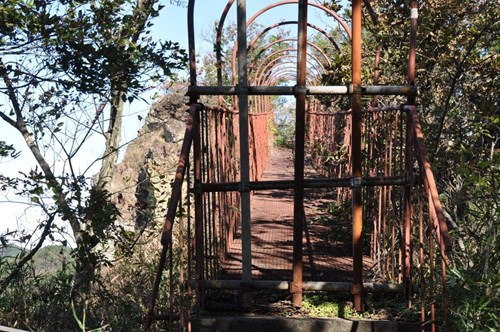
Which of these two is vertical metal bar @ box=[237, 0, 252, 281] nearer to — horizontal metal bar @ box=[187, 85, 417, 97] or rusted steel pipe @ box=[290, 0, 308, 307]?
horizontal metal bar @ box=[187, 85, 417, 97]

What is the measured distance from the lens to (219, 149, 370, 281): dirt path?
20.0 ft

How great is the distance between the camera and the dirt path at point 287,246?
610cm

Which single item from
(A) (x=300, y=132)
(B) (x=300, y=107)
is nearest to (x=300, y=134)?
(A) (x=300, y=132)

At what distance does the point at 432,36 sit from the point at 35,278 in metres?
4.27

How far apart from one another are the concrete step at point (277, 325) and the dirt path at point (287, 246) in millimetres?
864

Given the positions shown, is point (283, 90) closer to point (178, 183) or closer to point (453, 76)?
point (178, 183)

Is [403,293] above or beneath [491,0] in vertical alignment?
beneath

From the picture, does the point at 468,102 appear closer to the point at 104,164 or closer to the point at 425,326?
the point at 425,326

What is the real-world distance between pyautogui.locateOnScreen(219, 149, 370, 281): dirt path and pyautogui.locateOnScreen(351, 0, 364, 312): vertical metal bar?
0.70 metres

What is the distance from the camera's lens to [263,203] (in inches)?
413

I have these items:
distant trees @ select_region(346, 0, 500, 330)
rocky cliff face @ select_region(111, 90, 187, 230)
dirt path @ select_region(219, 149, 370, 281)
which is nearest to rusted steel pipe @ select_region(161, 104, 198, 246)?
dirt path @ select_region(219, 149, 370, 281)

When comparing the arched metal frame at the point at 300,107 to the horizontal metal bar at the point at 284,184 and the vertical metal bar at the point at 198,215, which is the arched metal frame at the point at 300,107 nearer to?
the horizontal metal bar at the point at 284,184

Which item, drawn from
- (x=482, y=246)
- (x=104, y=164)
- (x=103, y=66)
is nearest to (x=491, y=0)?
(x=482, y=246)

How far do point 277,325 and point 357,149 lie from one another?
3.86 ft
